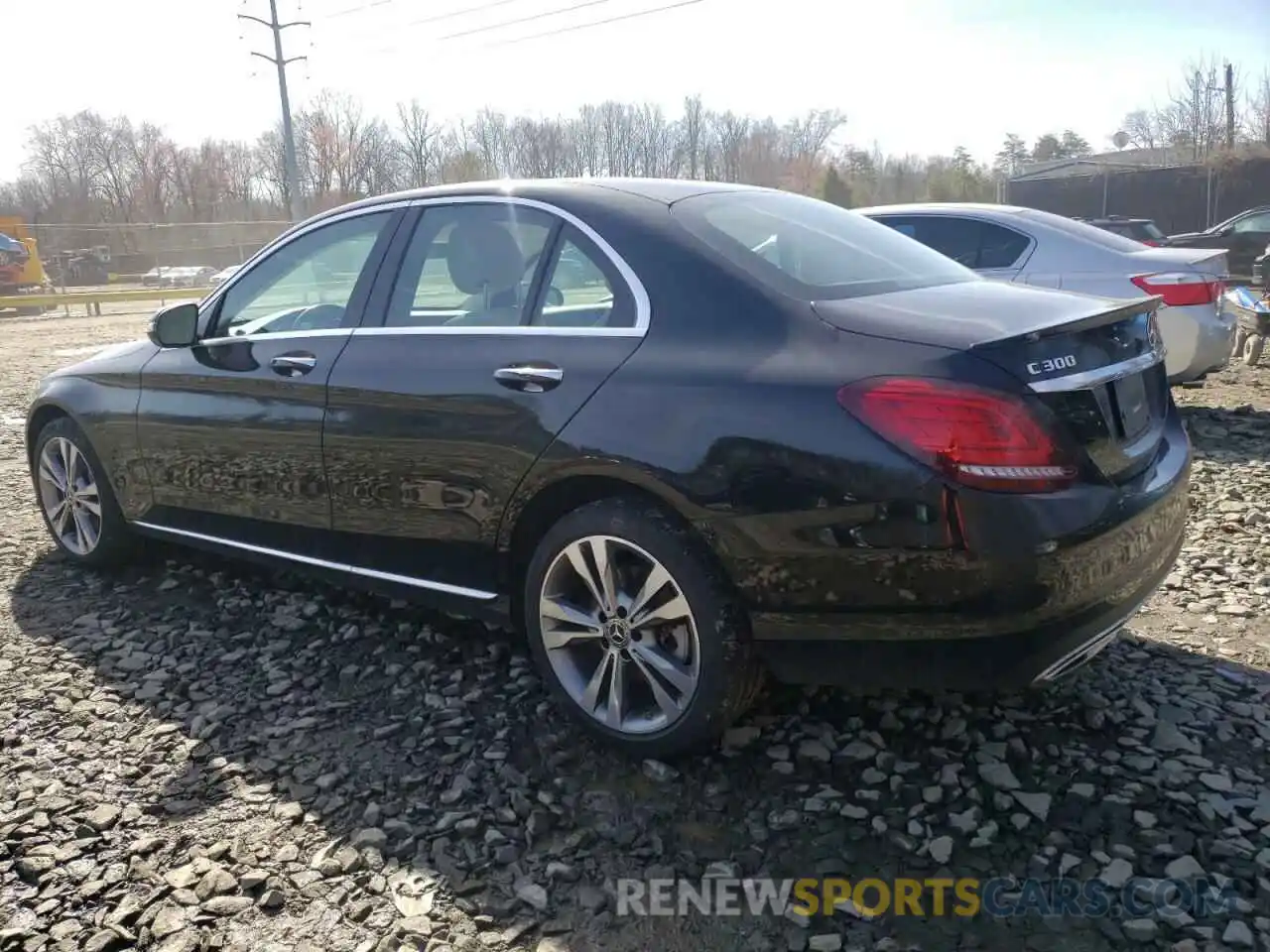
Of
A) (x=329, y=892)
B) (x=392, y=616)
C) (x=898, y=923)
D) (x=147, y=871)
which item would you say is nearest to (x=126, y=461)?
(x=392, y=616)

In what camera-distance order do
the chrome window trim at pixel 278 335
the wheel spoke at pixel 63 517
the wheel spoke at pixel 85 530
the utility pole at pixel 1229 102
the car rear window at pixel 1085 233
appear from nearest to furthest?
the chrome window trim at pixel 278 335, the wheel spoke at pixel 85 530, the wheel spoke at pixel 63 517, the car rear window at pixel 1085 233, the utility pole at pixel 1229 102

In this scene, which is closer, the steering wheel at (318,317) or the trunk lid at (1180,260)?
the steering wheel at (318,317)

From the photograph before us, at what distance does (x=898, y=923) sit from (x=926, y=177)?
5947 cm

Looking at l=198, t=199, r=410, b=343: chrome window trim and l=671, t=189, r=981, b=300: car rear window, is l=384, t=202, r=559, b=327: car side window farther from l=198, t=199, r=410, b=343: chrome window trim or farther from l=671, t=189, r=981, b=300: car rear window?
l=671, t=189, r=981, b=300: car rear window

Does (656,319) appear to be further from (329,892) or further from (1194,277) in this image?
(1194,277)

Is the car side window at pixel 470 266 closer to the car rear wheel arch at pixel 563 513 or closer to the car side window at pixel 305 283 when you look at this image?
the car side window at pixel 305 283

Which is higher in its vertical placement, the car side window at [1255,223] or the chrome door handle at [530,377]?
the car side window at [1255,223]

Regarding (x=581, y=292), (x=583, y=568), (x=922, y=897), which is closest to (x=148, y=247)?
(x=581, y=292)

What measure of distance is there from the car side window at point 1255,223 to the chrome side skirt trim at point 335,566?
943 inches

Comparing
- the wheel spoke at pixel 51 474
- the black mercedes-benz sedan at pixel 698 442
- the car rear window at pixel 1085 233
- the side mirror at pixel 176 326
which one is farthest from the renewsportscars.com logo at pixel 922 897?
the car rear window at pixel 1085 233

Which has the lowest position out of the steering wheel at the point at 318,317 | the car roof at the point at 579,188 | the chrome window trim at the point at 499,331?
the chrome window trim at the point at 499,331

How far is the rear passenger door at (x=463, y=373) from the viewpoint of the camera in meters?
2.89

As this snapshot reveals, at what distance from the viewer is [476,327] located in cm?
317

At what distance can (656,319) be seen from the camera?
2764 millimetres
